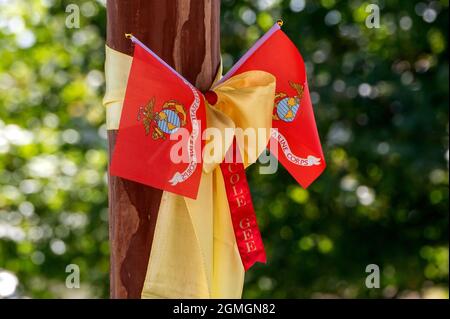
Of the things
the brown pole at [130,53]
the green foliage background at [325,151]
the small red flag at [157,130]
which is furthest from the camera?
the green foliage background at [325,151]

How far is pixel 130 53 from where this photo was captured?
1.13m

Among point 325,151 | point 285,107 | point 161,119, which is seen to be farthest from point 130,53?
point 325,151

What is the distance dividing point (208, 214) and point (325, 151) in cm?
199

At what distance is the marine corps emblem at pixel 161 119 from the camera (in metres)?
1.05

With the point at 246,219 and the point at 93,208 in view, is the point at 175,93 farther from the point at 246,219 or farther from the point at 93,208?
the point at 93,208

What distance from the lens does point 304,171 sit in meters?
1.19

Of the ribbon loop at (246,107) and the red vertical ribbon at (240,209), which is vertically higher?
the ribbon loop at (246,107)

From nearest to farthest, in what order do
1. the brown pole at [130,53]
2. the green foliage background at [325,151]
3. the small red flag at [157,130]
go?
the small red flag at [157,130] → the brown pole at [130,53] → the green foliage background at [325,151]

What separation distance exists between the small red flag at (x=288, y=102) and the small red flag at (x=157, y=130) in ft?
0.39

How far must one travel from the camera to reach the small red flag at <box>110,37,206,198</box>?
3.38 feet

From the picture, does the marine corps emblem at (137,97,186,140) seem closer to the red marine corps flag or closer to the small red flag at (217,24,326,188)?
the red marine corps flag

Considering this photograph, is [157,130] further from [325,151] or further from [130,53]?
[325,151]

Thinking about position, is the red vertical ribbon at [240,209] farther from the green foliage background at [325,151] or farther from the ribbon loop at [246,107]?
the green foliage background at [325,151]

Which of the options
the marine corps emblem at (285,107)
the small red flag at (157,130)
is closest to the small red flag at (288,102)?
the marine corps emblem at (285,107)
